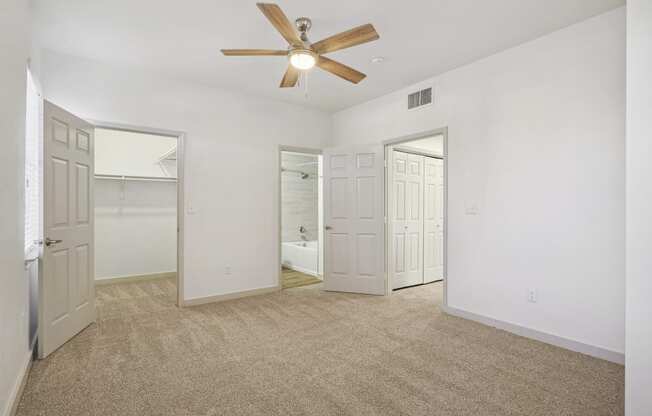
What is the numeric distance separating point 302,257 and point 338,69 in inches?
162

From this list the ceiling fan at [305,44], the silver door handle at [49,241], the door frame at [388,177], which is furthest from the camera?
the door frame at [388,177]

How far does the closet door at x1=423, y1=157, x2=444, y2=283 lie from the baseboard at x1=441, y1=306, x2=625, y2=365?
5.56ft

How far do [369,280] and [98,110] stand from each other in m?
3.82

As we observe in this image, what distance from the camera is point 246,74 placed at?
12.8 ft

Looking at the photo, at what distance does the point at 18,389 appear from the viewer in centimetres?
206

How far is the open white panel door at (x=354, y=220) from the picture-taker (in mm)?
4625

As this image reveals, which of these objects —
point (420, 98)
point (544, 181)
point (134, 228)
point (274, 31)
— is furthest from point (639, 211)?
point (134, 228)

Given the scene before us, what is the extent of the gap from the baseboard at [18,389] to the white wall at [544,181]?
12.1 feet

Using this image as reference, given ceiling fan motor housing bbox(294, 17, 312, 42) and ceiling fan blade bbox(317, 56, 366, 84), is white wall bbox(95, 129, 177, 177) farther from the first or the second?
ceiling fan blade bbox(317, 56, 366, 84)

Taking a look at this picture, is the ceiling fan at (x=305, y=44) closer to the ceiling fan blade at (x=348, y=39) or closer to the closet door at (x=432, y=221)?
the ceiling fan blade at (x=348, y=39)

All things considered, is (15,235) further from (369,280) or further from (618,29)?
(618,29)

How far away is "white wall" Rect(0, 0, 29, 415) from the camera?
1.77 m

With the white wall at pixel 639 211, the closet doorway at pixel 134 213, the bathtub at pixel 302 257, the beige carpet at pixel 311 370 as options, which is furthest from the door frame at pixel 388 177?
the closet doorway at pixel 134 213

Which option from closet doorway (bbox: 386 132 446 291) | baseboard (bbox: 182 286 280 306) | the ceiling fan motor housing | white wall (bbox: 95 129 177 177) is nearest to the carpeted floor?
baseboard (bbox: 182 286 280 306)
